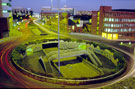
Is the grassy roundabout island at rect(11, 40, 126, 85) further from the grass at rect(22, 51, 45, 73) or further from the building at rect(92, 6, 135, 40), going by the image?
the building at rect(92, 6, 135, 40)

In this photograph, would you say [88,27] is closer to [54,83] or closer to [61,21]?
[61,21]

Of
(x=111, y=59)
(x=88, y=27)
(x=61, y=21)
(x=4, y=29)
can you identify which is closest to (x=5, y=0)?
(x=4, y=29)

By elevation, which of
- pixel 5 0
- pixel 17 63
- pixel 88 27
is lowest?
pixel 17 63

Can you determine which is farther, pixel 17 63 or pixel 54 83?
pixel 17 63

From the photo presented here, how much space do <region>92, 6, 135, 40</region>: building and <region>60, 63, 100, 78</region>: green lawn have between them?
41393 millimetres

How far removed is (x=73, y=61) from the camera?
149 ft

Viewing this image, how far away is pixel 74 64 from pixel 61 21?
6256 centimetres

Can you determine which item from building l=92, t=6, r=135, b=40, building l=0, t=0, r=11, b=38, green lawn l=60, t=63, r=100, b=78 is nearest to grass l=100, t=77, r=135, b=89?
green lawn l=60, t=63, r=100, b=78

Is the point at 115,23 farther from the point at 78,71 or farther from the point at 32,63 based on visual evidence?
the point at 32,63

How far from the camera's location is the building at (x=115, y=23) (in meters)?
76.2

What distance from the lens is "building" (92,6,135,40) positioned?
250ft

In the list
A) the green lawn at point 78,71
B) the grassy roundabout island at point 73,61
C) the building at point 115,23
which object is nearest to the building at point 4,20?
the grassy roundabout island at point 73,61

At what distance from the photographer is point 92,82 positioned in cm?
2859

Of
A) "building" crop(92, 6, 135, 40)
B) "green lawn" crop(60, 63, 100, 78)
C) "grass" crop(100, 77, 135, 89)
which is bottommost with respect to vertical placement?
"green lawn" crop(60, 63, 100, 78)
